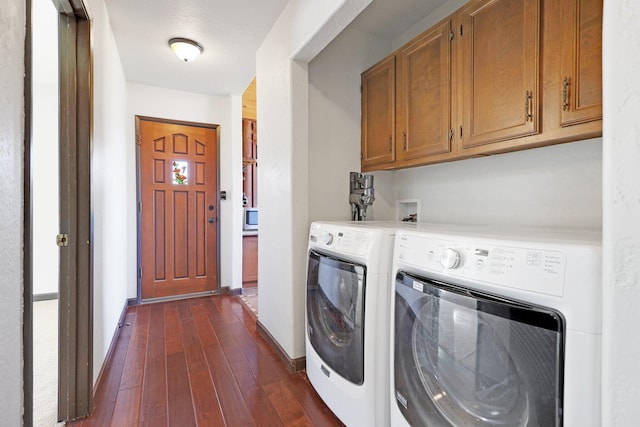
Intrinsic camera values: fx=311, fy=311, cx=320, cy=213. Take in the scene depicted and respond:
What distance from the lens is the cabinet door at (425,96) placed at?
1.72 metres

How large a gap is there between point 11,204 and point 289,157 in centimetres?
150

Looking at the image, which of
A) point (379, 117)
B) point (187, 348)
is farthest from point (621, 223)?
point (187, 348)

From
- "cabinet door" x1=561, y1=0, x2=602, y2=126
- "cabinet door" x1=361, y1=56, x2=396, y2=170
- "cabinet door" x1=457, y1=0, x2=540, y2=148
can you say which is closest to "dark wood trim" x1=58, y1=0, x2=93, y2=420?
"cabinet door" x1=361, y1=56, x2=396, y2=170

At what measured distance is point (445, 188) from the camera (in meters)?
2.13

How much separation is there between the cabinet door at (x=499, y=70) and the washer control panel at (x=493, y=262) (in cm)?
72

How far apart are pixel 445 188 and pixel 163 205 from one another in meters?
3.12

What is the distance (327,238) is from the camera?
1772 millimetres

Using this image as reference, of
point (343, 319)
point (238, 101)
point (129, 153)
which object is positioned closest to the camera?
point (343, 319)

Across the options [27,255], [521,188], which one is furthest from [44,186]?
[521,188]

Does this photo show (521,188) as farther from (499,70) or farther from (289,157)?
→ (289,157)

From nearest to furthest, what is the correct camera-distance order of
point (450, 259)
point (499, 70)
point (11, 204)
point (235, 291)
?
point (11, 204), point (450, 259), point (499, 70), point (235, 291)

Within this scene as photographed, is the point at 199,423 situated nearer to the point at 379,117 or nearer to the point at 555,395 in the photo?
the point at 555,395

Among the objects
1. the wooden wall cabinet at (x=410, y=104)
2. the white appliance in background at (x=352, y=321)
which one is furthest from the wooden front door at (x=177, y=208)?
the white appliance in background at (x=352, y=321)

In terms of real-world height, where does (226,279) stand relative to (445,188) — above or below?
below
